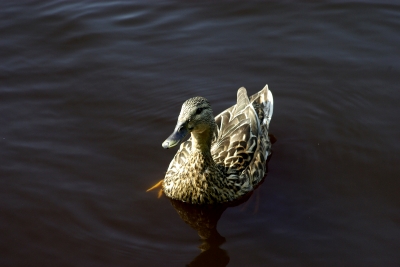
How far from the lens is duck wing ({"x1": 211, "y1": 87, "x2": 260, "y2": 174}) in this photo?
24.1 feet

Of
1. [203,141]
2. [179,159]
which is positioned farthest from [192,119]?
[179,159]

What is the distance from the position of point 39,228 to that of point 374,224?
3.54 m

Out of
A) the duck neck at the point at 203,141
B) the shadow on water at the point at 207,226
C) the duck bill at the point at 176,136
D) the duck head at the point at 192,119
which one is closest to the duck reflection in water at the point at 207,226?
the shadow on water at the point at 207,226

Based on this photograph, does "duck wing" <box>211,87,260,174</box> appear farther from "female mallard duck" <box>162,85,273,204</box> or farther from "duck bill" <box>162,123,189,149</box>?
"duck bill" <box>162,123,189,149</box>

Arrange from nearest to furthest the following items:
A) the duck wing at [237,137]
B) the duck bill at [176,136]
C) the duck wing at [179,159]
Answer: the duck bill at [176,136]
the duck wing at [179,159]
the duck wing at [237,137]

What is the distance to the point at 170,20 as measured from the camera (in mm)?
10438

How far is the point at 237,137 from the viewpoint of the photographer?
7.46 m

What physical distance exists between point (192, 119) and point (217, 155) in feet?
3.72

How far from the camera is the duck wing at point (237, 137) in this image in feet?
24.1

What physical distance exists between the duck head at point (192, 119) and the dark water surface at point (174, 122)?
998mm

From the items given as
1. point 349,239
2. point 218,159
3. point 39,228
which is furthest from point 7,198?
point 349,239

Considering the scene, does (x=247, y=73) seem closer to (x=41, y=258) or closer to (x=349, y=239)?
(x=349, y=239)

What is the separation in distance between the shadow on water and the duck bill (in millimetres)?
1026

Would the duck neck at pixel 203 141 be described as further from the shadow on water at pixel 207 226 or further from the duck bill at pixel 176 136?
the shadow on water at pixel 207 226
